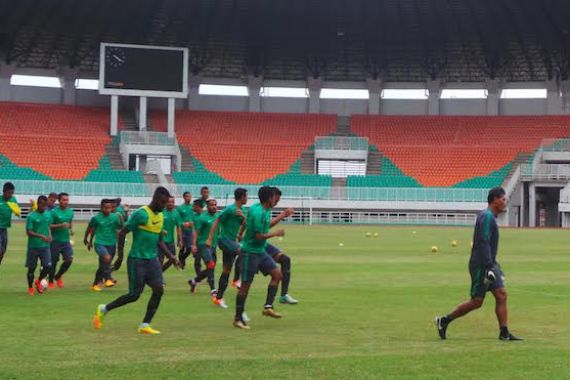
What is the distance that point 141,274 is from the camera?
11.8 metres

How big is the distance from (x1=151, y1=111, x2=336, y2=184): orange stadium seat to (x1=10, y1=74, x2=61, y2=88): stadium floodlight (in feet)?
32.4

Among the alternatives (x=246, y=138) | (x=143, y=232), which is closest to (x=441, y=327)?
(x=143, y=232)

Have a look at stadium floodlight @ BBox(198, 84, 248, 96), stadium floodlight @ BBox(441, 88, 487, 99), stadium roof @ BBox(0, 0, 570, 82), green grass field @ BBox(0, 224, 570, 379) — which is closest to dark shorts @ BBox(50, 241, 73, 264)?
green grass field @ BBox(0, 224, 570, 379)

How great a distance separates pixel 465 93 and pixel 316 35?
624 inches

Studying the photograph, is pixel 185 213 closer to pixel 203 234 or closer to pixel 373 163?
pixel 203 234

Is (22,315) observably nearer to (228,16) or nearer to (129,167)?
(129,167)

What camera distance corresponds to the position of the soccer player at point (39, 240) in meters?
17.1

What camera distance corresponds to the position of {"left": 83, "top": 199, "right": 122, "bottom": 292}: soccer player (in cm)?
1812

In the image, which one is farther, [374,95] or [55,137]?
[374,95]

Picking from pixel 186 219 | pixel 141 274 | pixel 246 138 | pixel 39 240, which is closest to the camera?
pixel 141 274

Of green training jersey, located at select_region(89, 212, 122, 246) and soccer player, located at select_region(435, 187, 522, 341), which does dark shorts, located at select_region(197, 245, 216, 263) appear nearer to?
green training jersey, located at select_region(89, 212, 122, 246)

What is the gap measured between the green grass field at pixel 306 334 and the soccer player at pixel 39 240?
1.40ft

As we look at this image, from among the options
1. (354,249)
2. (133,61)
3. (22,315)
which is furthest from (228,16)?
(22,315)

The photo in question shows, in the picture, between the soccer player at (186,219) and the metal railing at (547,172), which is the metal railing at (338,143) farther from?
the soccer player at (186,219)
